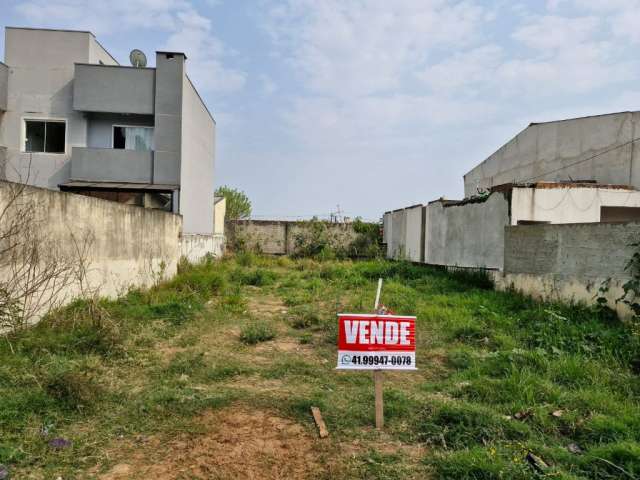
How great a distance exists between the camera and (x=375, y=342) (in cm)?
327

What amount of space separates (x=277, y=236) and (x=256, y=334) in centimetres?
1383

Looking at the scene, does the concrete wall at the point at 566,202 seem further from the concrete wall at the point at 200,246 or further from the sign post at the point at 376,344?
the concrete wall at the point at 200,246

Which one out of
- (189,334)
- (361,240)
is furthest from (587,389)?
(361,240)

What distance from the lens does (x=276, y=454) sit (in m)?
2.89

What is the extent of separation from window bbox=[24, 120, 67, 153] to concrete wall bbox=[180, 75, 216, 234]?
3567 millimetres

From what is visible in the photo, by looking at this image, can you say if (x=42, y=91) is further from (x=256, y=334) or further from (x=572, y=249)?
(x=572, y=249)

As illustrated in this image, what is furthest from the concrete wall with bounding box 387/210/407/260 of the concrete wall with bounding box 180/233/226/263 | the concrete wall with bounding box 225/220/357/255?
the concrete wall with bounding box 180/233/226/263

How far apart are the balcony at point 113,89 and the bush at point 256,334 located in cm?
928

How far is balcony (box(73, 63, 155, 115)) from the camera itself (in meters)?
12.7

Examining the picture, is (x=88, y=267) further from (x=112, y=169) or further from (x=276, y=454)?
(x=112, y=169)

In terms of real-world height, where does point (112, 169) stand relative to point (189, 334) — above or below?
above

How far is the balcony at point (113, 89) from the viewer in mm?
12727

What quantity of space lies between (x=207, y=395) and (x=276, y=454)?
1.17 metres

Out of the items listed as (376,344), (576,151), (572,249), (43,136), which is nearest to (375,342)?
(376,344)
